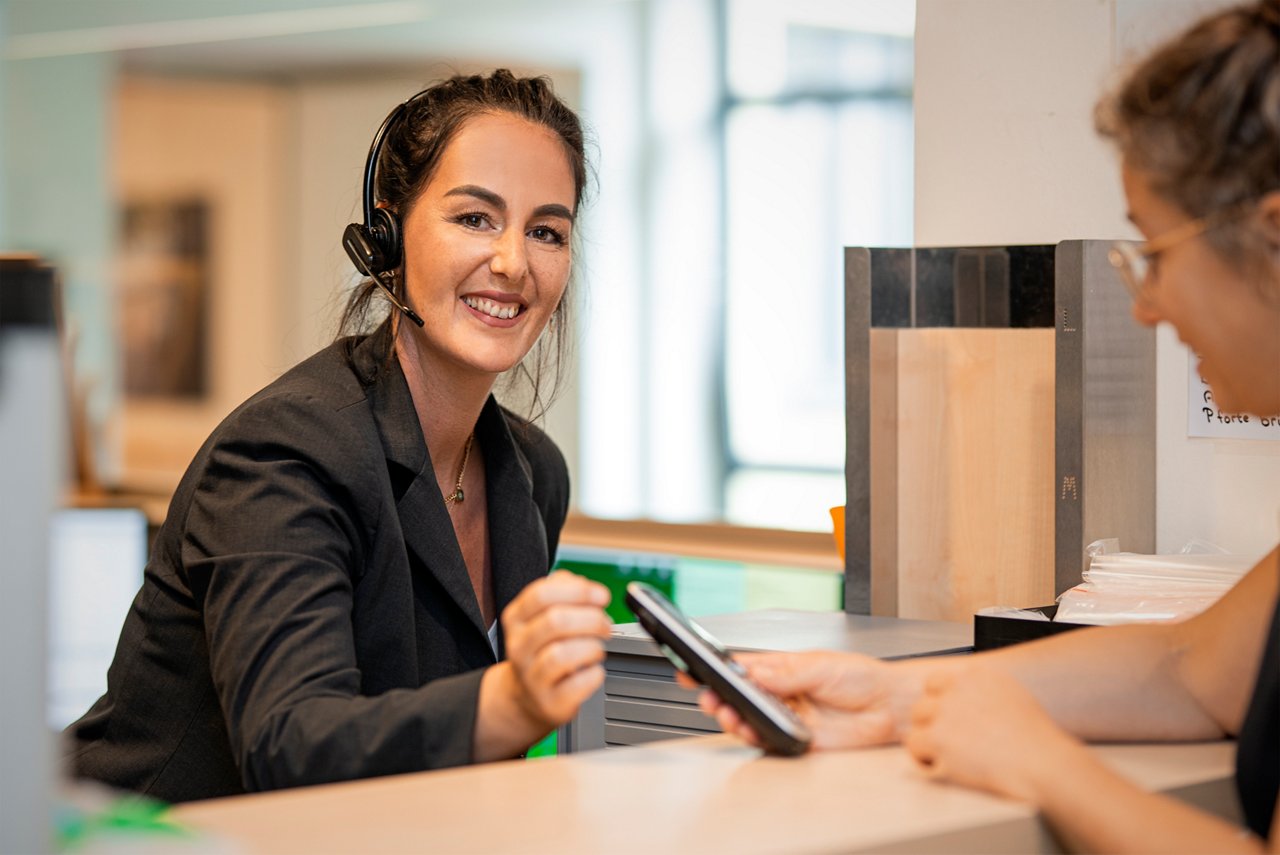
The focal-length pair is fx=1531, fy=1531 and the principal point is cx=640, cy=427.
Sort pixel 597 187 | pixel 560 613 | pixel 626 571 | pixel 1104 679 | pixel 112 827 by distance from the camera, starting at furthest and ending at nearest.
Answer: pixel 626 571 → pixel 597 187 → pixel 1104 679 → pixel 560 613 → pixel 112 827

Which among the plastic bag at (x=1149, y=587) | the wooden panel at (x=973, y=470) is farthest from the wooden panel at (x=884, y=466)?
the plastic bag at (x=1149, y=587)

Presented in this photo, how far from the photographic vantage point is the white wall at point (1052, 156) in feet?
6.71

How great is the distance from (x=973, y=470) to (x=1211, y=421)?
328 millimetres

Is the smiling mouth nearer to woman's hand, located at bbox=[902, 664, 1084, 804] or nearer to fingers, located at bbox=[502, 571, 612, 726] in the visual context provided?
fingers, located at bbox=[502, 571, 612, 726]

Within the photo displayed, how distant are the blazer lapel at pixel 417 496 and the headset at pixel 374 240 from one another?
Result: 192 mm

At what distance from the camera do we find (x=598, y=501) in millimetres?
4090

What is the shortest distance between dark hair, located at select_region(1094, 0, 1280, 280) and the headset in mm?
892

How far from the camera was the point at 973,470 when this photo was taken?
2189mm

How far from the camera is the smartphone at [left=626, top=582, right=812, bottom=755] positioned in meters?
1.11

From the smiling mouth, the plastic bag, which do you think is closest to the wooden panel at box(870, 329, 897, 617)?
the plastic bag

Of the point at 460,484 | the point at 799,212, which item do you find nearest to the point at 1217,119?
the point at 460,484

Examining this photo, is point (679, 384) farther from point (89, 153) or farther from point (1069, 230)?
point (89, 153)

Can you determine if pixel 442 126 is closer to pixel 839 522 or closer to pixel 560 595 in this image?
pixel 560 595

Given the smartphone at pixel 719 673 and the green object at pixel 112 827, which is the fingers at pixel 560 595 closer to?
the smartphone at pixel 719 673
